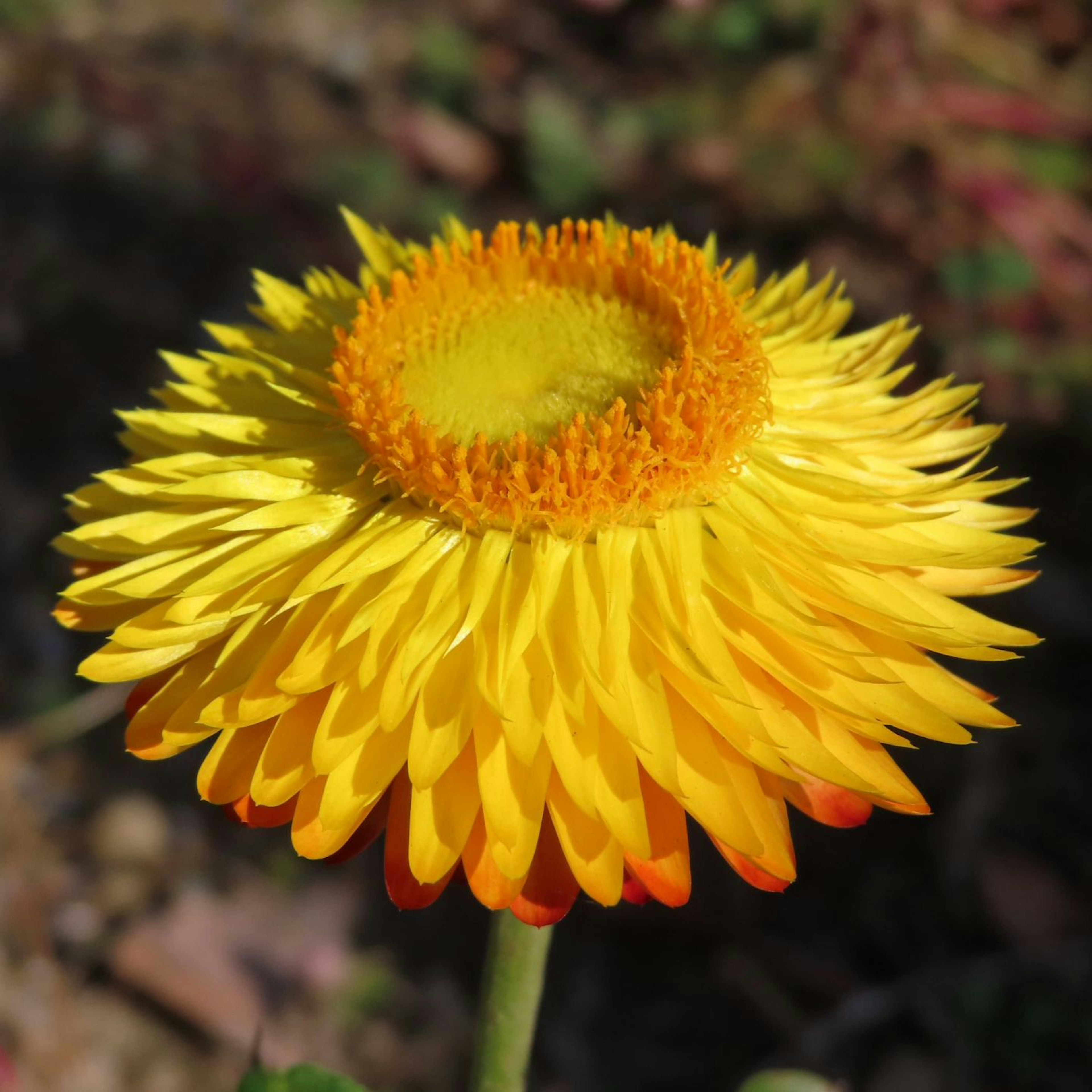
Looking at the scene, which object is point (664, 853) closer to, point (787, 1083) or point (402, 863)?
point (402, 863)

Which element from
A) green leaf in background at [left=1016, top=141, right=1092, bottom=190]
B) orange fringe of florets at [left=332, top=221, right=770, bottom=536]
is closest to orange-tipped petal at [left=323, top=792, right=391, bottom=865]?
orange fringe of florets at [left=332, top=221, right=770, bottom=536]

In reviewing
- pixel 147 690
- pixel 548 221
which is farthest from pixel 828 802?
pixel 548 221

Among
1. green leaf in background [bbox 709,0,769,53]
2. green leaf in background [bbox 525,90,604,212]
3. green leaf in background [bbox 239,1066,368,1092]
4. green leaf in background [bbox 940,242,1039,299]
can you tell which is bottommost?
green leaf in background [bbox 239,1066,368,1092]

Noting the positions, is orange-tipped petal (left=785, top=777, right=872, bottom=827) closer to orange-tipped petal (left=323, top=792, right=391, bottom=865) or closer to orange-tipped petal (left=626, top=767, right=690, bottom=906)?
orange-tipped petal (left=626, top=767, right=690, bottom=906)

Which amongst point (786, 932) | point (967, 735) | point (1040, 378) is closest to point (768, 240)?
point (1040, 378)

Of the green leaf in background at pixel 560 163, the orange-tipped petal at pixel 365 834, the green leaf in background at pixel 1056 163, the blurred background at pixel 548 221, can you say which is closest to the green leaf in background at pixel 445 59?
the blurred background at pixel 548 221

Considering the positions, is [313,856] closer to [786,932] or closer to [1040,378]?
[786,932]

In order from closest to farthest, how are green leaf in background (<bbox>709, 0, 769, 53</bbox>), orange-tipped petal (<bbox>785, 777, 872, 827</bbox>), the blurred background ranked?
orange-tipped petal (<bbox>785, 777, 872, 827</bbox>) → the blurred background → green leaf in background (<bbox>709, 0, 769, 53</bbox>)

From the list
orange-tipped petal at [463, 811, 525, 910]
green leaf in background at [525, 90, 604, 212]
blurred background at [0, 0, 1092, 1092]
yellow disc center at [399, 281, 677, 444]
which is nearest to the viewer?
orange-tipped petal at [463, 811, 525, 910]
